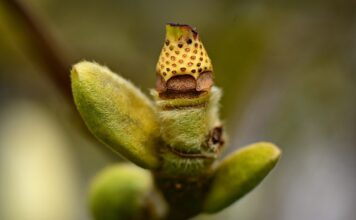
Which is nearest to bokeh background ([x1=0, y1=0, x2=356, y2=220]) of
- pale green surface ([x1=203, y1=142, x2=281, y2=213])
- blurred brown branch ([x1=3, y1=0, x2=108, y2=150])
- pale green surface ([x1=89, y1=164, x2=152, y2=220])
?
blurred brown branch ([x1=3, y1=0, x2=108, y2=150])

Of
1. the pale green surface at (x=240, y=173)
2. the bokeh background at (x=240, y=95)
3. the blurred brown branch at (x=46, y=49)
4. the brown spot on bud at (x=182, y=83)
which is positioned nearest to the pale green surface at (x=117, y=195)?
the pale green surface at (x=240, y=173)

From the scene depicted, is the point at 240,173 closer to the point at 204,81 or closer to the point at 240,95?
the point at 204,81

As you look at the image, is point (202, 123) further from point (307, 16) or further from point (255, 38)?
point (307, 16)

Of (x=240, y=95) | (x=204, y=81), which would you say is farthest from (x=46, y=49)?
(x=204, y=81)

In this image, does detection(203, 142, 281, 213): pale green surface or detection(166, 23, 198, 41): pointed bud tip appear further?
detection(203, 142, 281, 213): pale green surface

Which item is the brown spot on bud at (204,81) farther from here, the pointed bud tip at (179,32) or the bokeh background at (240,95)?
the bokeh background at (240,95)

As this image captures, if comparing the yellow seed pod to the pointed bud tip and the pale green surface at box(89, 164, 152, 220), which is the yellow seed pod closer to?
the pointed bud tip

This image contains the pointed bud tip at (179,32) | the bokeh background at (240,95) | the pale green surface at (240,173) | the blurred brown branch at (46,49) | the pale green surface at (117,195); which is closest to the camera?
the pointed bud tip at (179,32)

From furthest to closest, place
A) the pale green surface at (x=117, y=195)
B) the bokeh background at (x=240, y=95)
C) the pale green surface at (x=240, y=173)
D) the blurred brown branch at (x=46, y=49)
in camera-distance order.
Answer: the bokeh background at (x=240, y=95) < the blurred brown branch at (x=46, y=49) < the pale green surface at (x=117, y=195) < the pale green surface at (x=240, y=173)

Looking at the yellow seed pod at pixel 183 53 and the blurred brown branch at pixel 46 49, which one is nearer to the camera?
the yellow seed pod at pixel 183 53
